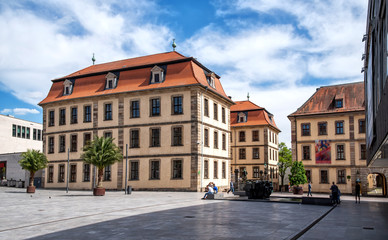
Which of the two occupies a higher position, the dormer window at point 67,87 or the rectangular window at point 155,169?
the dormer window at point 67,87

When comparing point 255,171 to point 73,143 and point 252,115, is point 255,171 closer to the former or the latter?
point 252,115

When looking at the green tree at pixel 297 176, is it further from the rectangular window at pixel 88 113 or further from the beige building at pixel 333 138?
A: the rectangular window at pixel 88 113

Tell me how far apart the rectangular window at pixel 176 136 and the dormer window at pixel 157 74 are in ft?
17.9

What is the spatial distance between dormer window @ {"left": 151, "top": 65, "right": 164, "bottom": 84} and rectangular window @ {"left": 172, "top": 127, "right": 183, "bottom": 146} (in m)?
5.44

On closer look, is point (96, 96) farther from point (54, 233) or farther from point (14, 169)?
point (54, 233)

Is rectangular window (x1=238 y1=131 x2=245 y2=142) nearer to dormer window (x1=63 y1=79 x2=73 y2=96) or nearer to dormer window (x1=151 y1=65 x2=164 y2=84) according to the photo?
dormer window (x1=151 y1=65 x2=164 y2=84)

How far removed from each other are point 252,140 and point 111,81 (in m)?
28.1

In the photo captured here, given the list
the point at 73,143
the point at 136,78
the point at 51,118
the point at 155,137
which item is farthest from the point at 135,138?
the point at 51,118


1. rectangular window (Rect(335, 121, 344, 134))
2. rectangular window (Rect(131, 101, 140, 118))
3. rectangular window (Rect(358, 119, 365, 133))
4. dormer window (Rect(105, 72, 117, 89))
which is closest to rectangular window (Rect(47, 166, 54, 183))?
dormer window (Rect(105, 72, 117, 89))

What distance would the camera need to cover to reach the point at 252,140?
64375 millimetres

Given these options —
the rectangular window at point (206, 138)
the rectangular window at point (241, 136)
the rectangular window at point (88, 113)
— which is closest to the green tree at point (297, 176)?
the rectangular window at point (206, 138)

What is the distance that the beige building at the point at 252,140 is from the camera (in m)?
63.4

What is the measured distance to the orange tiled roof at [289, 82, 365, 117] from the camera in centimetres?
4741

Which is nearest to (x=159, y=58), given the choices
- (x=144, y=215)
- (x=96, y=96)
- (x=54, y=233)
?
(x=96, y=96)
